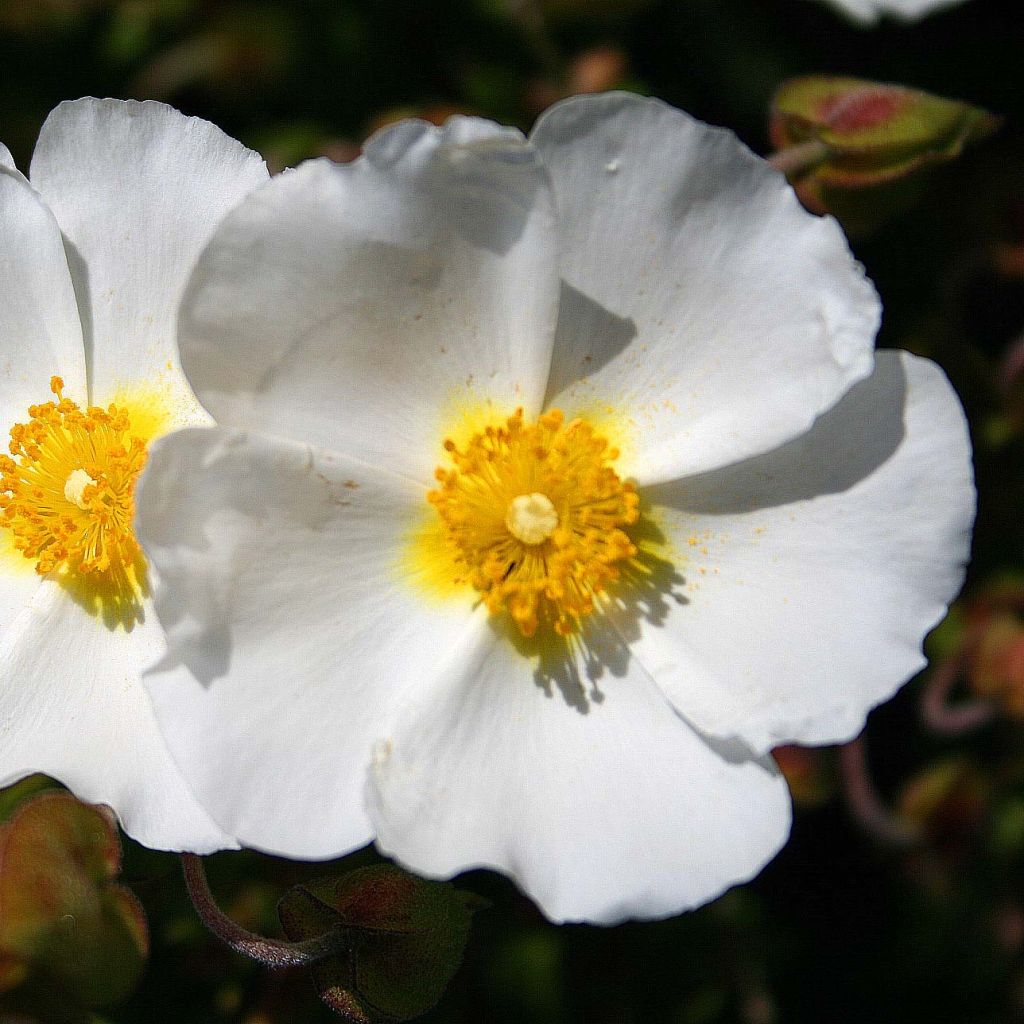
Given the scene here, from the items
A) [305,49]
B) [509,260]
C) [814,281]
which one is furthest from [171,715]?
[305,49]

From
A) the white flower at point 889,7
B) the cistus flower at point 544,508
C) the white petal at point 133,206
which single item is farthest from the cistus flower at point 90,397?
the white flower at point 889,7

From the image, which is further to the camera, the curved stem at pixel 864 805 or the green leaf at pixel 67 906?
the curved stem at pixel 864 805

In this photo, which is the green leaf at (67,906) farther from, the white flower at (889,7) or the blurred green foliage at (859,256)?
the white flower at (889,7)

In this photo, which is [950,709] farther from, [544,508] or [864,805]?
[544,508]

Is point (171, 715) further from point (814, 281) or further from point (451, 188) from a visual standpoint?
point (814, 281)

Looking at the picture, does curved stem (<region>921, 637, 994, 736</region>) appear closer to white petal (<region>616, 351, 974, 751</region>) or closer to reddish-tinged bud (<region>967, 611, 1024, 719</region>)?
reddish-tinged bud (<region>967, 611, 1024, 719</region>)

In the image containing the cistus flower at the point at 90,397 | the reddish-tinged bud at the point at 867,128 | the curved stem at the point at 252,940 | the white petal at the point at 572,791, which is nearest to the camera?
the white petal at the point at 572,791
